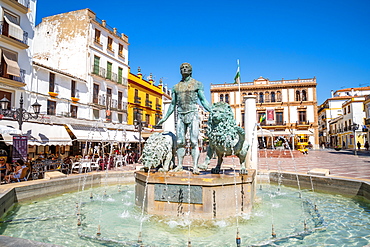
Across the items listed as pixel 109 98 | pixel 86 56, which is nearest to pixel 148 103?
pixel 109 98

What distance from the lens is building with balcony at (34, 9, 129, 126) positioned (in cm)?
2370

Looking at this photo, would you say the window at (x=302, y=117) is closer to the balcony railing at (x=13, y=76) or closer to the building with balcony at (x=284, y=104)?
the building with balcony at (x=284, y=104)

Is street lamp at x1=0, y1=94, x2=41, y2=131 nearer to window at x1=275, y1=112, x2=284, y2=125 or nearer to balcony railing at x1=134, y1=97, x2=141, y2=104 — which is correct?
balcony railing at x1=134, y1=97, x2=141, y2=104

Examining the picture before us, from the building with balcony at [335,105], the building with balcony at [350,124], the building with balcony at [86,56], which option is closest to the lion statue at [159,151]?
the building with balcony at [86,56]

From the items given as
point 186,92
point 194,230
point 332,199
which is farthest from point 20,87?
point 332,199

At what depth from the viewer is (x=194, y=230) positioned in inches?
173

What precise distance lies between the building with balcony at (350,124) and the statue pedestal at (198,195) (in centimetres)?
3956

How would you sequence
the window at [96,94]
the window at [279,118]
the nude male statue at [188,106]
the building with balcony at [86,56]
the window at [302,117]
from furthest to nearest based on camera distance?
the window at [279,118] → the window at [302,117] → the window at [96,94] → the building with balcony at [86,56] → the nude male statue at [188,106]

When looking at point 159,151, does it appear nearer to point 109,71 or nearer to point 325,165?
point 325,165

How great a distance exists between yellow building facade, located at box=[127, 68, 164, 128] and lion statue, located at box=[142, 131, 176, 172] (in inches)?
898

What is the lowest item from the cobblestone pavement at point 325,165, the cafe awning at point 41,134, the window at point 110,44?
the cobblestone pavement at point 325,165

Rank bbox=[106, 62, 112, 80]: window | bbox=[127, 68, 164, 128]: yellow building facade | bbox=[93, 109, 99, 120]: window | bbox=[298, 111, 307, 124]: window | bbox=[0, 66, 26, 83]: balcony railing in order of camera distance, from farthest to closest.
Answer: bbox=[298, 111, 307, 124]: window → bbox=[127, 68, 164, 128]: yellow building facade → bbox=[106, 62, 112, 80]: window → bbox=[93, 109, 99, 120]: window → bbox=[0, 66, 26, 83]: balcony railing

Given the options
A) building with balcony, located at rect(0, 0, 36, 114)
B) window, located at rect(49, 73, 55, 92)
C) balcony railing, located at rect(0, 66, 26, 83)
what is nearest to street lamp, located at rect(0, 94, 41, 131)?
building with balcony, located at rect(0, 0, 36, 114)

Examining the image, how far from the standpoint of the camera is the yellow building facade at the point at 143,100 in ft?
98.8
